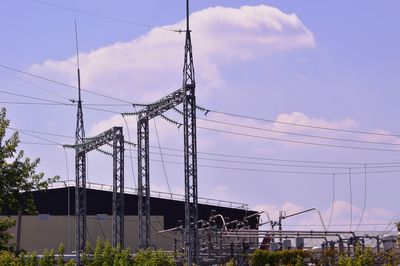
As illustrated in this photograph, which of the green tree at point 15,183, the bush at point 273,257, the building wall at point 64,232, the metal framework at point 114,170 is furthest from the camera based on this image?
the building wall at point 64,232

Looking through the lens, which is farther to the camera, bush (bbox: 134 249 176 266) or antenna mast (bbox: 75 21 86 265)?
antenna mast (bbox: 75 21 86 265)

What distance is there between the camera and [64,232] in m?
69.8

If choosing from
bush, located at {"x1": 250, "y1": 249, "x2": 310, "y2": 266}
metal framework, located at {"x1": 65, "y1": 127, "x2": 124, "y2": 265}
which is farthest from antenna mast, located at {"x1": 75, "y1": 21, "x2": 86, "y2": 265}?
bush, located at {"x1": 250, "y1": 249, "x2": 310, "y2": 266}

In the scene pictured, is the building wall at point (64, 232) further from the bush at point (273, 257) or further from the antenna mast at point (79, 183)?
the bush at point (273, 257)

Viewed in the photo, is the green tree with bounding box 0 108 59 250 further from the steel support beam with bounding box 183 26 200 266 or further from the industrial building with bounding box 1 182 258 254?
the industrial building with bounding box 1 182 258 254

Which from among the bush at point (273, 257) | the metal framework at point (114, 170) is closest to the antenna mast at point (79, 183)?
the metal framework at point (114, 170)

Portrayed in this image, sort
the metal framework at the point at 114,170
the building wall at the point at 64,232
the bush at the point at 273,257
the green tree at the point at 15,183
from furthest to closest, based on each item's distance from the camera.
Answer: the building wall at the point at 64,232, the metal framework at the point at 114,170, the bush at the point at 273,257, the green tree at the point at 15,183

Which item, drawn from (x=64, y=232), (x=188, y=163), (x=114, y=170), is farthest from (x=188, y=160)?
(x=64, y=232)

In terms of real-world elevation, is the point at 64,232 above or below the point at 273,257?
above

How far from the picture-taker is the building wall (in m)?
68.4

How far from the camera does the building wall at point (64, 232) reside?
68.4 metres

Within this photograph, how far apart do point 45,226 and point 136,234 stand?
7.19 metres

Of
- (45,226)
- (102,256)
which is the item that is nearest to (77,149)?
(45,226)

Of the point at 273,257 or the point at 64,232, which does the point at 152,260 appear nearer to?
the point at 273,257
